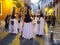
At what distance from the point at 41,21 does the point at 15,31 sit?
314 cm

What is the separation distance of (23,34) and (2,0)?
49.7 feet

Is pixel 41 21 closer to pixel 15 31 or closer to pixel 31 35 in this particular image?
pixel 31 35

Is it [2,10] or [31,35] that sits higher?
[2,10]

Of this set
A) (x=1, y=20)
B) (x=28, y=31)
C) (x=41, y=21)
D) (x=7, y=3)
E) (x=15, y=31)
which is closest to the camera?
(x=28, y=31)

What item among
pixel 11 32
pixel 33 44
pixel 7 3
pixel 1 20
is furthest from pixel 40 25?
pixel 7 3

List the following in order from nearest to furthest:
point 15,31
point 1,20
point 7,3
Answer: point 15,31, point 1,20, point 7,3

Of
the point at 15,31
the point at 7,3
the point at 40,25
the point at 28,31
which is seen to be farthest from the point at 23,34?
the point at 7,3

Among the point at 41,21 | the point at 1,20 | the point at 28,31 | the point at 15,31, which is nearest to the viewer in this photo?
the point at 28,31

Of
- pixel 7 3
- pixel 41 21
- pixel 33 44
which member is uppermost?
pixel 7 3

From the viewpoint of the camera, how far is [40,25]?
16.6 meters

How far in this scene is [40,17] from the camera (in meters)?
16.4

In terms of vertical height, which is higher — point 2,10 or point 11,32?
point 2,10

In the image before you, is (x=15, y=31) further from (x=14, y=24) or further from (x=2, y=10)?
(x=2, y=10)

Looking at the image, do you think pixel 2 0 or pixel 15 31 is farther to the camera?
pixel 2 0
